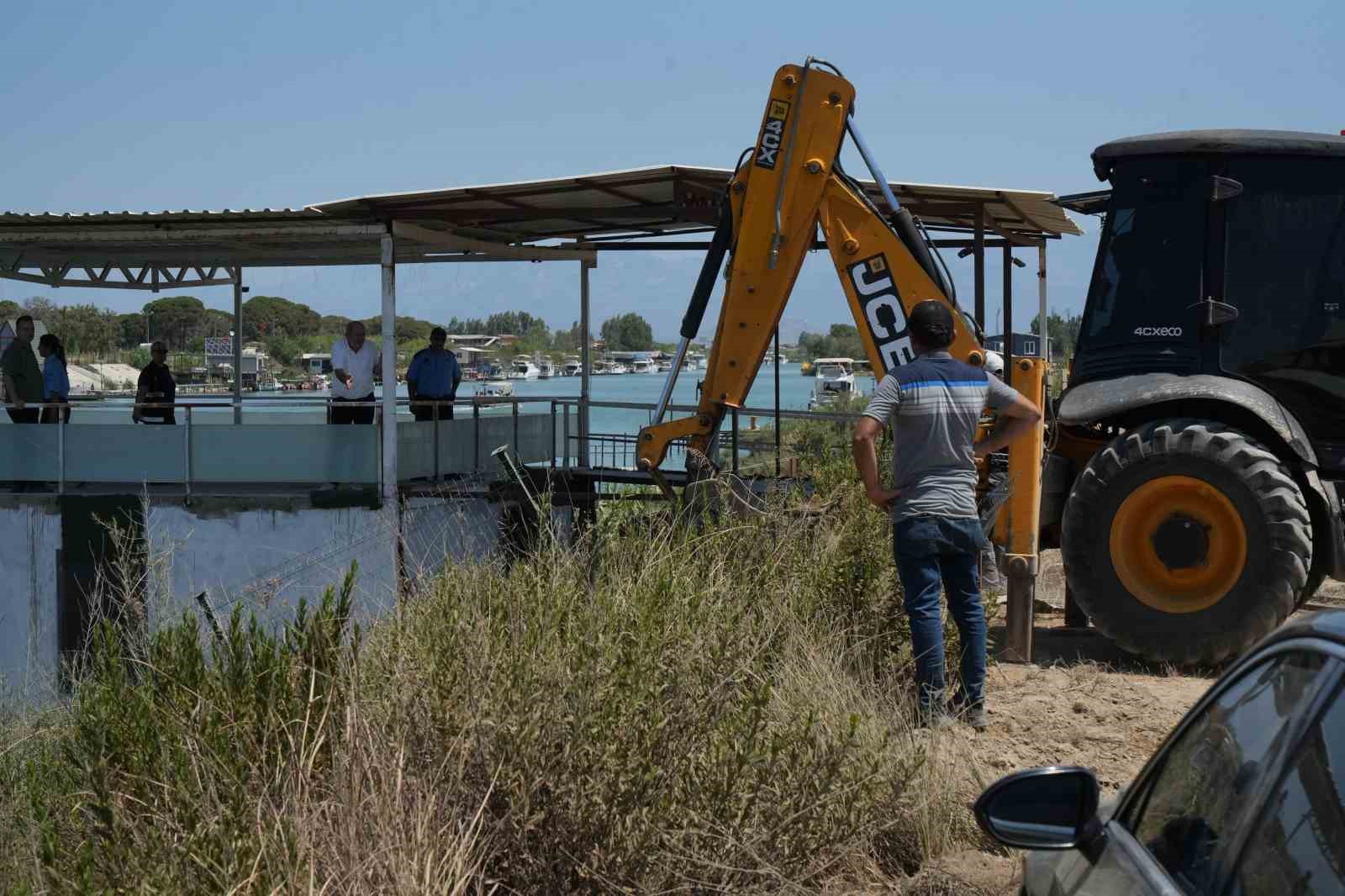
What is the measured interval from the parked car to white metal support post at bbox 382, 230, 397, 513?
38.1 feet

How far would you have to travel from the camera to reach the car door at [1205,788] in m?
2.51

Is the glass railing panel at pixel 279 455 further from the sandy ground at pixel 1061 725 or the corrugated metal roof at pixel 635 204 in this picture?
the sandy ground at pixel 1061 725

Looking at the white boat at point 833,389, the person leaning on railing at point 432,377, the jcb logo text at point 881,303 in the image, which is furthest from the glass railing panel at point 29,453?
the white boat at point 833,389

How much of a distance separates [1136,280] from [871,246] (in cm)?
180

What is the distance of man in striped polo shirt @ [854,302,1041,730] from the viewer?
6.72m

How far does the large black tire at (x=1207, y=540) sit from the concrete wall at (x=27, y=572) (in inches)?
410

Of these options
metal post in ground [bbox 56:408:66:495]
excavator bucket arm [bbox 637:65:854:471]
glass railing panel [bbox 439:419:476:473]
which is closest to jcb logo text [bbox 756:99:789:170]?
excavator bucket arm [bbox 637:65:854:471]

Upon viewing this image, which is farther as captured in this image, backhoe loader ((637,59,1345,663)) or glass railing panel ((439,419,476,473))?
glass railing panel ((439,419,476,473))

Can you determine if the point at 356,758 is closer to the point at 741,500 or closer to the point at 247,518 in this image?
the point at 741,500

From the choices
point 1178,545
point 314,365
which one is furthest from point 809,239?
point 314,365

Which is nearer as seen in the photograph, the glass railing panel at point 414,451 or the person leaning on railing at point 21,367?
the glass railing panel at point 414,451

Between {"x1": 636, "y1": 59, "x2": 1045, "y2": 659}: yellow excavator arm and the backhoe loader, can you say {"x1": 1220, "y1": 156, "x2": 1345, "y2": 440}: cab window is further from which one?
{"x1": 636, "y1": 59, "x2": 1045, "y2": 659}: yellow excavator arm

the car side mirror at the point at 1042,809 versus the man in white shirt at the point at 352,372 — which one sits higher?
the man in white shirt at the point at 352,372

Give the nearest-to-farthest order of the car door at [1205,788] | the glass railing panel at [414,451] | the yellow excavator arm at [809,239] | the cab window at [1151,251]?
the car door at [1205,788] → the cab window at [1151,251] → the yellow excavator arm at [809,239] → the glass railing panel at [414,451]
